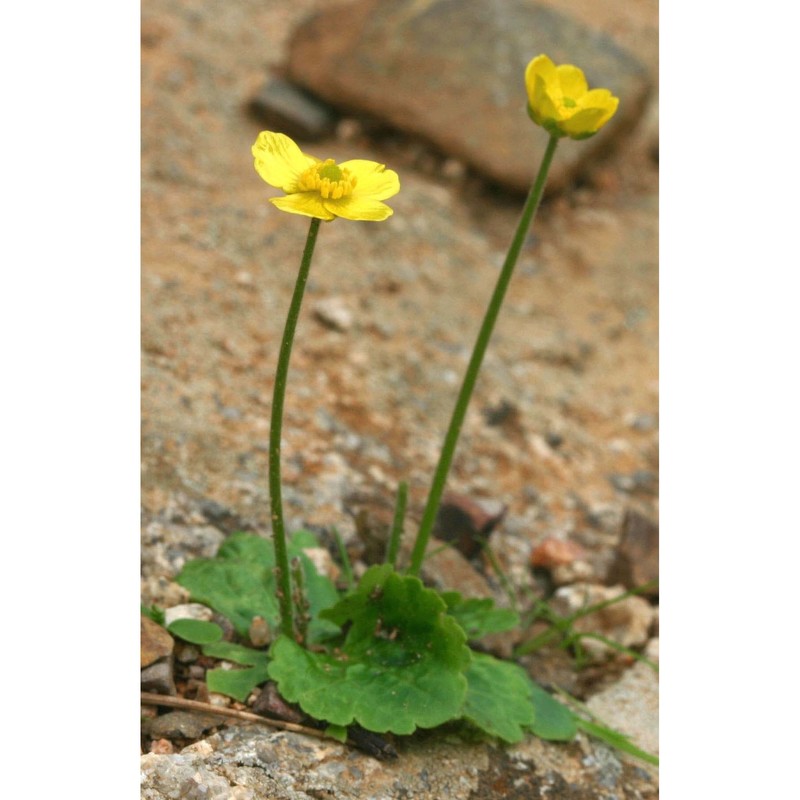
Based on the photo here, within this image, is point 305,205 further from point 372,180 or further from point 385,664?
point 385,664

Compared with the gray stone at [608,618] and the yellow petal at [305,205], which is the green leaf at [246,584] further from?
the yellow petal at [305,205]

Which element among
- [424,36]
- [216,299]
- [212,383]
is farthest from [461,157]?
[212,383]

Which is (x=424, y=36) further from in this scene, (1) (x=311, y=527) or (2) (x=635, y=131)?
(1) (x=311, y=527)

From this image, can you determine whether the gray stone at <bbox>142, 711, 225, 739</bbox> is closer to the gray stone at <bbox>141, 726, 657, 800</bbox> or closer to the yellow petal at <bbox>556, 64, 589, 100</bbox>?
the gray stone at <bbox>141, 726, 657, 800</bbox>

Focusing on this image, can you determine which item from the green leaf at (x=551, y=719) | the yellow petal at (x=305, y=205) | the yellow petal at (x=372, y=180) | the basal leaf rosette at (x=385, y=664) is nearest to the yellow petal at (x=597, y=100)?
the yellow petal at (x=372, y=180)

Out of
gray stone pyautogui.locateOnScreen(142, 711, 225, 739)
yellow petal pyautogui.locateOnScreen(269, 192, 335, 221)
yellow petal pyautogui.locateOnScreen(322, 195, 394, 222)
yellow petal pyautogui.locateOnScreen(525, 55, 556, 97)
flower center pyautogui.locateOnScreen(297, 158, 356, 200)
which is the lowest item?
gray stone pyautogui.locateOnScreen(142, 711, 225, 739)

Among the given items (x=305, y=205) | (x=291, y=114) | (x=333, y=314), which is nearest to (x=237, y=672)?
(x=305, y=205)

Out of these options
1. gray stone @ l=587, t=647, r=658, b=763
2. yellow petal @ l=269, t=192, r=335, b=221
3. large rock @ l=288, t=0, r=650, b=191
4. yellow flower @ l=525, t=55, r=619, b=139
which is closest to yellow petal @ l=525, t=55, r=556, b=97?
yellow flower @ l=525, t=55, r=619, b=139
